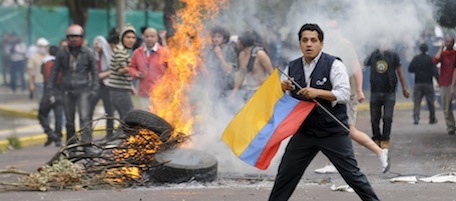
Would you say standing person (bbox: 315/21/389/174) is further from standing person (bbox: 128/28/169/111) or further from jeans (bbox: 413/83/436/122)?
jeans (bbox: 413/83/436/122)

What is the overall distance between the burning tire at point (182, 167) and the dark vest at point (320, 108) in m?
2.53

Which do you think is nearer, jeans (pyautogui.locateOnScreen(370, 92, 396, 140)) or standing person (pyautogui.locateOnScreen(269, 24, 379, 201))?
standing person (pyautogui.locateOnScreen(269, 24, 379, 201))

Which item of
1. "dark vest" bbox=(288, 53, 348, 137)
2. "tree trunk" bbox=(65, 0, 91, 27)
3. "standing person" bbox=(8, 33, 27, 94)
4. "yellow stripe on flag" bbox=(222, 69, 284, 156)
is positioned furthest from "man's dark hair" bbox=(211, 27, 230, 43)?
"standing person" bbox=(8, 33, 27, 94)

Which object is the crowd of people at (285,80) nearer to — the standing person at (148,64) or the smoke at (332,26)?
the standing person at (148,64)

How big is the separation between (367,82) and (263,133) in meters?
6.40

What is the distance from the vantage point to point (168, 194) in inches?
378

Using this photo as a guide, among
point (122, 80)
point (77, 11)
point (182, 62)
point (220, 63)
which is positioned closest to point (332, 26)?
point (182, 62)

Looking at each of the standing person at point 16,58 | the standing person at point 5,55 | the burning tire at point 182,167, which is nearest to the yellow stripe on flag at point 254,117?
the burning tire at point 182,167

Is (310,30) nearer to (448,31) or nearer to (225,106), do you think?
(225,106)

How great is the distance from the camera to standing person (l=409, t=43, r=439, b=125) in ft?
58.6

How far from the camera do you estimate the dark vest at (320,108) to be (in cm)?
777

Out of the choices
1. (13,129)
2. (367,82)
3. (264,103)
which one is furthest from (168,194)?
(13,129)

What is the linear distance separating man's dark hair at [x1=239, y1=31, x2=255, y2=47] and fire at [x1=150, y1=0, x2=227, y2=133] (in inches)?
85.6

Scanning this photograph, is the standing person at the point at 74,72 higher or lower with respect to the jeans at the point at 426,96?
higher
